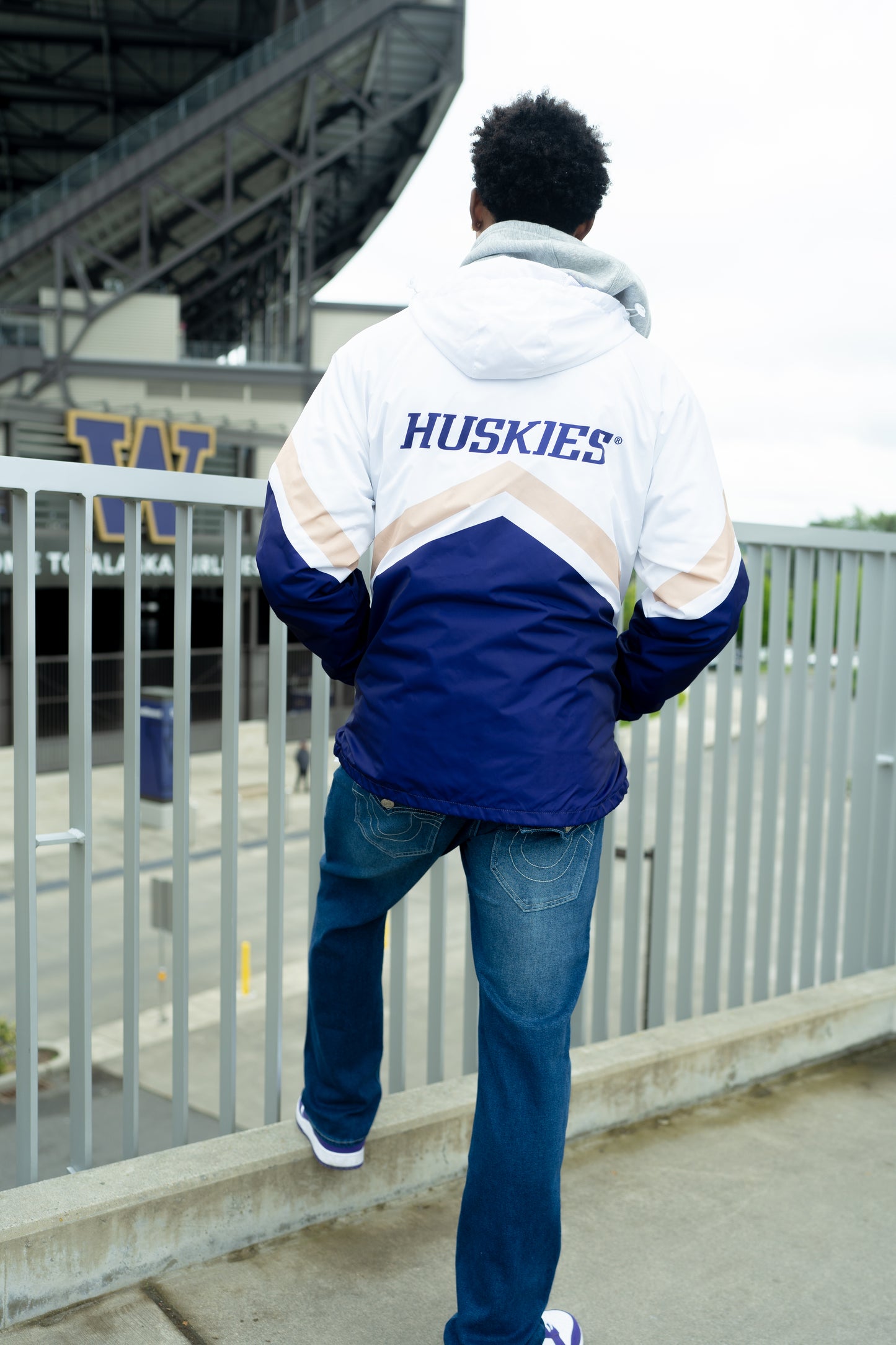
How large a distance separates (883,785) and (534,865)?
242cm

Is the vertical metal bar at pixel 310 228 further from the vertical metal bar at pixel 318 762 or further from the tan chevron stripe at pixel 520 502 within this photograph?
the tan chevron stripe at pixel 520 502

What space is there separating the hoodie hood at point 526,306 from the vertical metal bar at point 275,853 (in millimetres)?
961

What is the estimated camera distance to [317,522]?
6.03ft

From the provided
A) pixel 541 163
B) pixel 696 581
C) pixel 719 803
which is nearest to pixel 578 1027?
pixel 719 803

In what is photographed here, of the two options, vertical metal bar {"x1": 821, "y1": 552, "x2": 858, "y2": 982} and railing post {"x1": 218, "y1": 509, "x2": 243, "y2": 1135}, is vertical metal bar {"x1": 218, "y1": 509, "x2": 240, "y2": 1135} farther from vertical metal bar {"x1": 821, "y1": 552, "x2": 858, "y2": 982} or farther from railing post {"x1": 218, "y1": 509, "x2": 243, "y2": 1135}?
vertical metal bar {"x1": 821, "y1": 552, "x2": 858, "y2": 982}

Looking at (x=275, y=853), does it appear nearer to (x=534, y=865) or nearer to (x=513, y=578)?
(x=534, y=865)

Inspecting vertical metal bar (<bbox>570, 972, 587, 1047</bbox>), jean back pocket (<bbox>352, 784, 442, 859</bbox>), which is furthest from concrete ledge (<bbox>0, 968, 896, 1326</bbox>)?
jean back pocket (<bbox>352, 784, 442, 859</bbox>)

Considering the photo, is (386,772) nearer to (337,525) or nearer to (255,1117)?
(337,525)

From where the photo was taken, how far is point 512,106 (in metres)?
1.92

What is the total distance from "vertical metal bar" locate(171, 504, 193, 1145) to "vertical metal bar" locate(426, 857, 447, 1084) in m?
0.61

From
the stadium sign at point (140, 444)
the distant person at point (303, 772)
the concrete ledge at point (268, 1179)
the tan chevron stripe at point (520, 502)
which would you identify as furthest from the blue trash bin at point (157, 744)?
the tan chevron stripe at point (520, 502)

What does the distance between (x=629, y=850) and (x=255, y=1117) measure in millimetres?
8226

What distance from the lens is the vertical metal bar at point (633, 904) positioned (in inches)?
128

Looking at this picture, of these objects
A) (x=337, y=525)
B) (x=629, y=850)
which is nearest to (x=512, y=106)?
(x=337, y=525)
